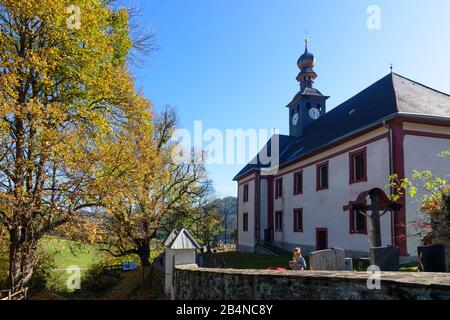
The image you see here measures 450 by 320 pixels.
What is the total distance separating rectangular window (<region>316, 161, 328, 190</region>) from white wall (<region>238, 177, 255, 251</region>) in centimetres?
1041

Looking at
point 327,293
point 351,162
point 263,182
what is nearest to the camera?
point 327,293

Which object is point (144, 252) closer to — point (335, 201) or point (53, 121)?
point (335, 201)

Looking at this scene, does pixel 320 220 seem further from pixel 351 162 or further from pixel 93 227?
pixel 93 227

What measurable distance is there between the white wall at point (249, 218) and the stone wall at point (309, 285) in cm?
2290

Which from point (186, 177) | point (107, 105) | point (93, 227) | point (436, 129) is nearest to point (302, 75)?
point (186, 177)

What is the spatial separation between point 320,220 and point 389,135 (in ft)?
24.1

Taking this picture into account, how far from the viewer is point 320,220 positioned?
68.2 feet

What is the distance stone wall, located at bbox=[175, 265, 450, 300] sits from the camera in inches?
138

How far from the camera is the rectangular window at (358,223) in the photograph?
16.7 meters

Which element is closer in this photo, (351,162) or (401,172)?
(401,172)

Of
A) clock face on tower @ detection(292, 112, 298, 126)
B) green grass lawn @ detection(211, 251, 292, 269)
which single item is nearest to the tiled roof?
clock face on tower @ detection(292, 112, 298, 126)

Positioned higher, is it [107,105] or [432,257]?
[107,105]

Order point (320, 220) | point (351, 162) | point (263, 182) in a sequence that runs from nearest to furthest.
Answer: point (351, 162) < point (320, 220) < point (263, 182)
